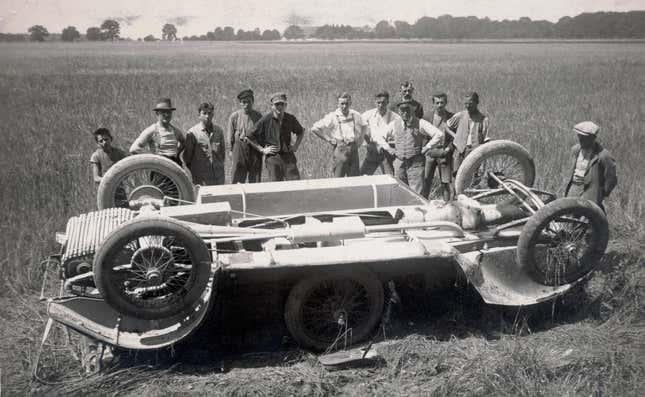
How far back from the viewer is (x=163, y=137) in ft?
22.5

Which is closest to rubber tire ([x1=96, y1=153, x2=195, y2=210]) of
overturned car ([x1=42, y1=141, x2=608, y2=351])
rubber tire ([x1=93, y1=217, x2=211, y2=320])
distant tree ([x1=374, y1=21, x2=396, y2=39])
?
overturned car ([x1=42, y1=141, x2=608, y2=351])

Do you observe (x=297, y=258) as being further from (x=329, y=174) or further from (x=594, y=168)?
(x=329, y=174)

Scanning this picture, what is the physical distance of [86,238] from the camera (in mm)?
4742

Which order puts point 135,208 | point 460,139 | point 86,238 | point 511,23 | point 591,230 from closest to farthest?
point 86,238 → point 591,230 → point 135,208 → point 460,139 → point 511,23

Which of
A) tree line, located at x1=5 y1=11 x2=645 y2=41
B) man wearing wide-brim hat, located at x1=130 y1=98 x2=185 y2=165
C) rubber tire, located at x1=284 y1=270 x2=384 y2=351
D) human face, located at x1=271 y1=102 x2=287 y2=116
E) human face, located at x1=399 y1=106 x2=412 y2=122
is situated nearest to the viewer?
rubber tire, located at x1=284 y1=270 x2=384 y2=351

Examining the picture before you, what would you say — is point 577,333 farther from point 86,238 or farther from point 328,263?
point 86,238

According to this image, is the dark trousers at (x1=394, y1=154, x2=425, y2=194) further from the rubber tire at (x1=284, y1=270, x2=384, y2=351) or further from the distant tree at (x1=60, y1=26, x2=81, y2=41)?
the distant tree at (x1=60, y1=26, x2=81, y2=41)

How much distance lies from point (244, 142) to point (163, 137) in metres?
1.22

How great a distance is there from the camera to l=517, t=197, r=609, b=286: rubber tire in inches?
192

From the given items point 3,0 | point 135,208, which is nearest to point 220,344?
point 135,208

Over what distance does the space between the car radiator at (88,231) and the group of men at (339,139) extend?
185 cm

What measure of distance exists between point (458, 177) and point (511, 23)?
2148 inches

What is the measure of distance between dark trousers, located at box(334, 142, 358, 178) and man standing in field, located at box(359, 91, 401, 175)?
33cm

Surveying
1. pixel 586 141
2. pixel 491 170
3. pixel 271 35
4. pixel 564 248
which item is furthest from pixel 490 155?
pixel 271 35
